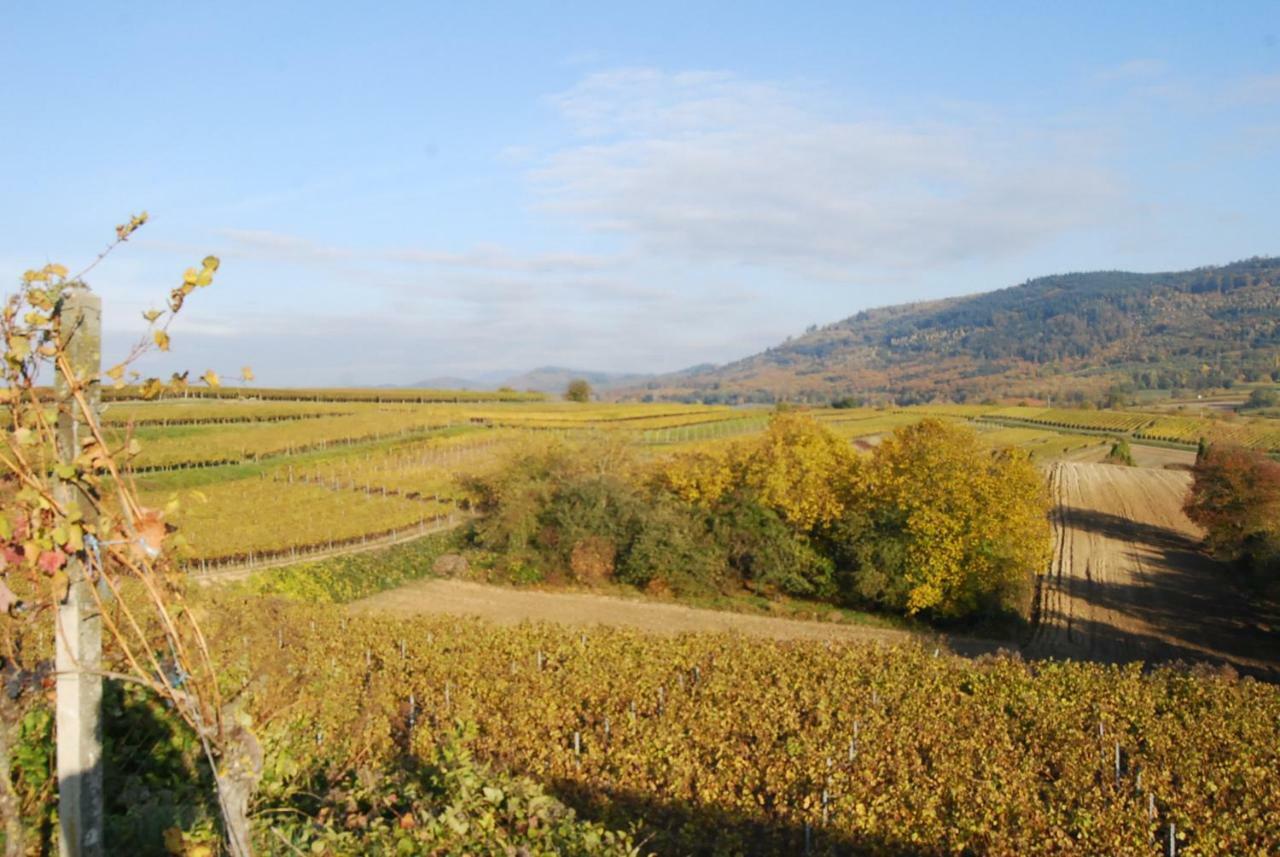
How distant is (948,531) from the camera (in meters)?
27.6

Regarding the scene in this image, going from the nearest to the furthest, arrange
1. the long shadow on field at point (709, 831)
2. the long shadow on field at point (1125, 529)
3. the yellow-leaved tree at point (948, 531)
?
the long shadow on field at point (709, 831) < the yellow-leaved tree at point (948, 531) < the long shadow on field at point (1125, 529)

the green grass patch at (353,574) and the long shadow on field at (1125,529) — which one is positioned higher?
the green grass patch at (353,574)

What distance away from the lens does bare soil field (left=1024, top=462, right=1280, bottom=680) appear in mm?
24062

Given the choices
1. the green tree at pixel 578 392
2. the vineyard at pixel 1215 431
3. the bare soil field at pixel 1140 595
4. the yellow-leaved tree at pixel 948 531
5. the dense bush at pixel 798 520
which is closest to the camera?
the bare soil field at pixel 1140 595

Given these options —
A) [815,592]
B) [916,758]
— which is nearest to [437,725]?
[916,758]

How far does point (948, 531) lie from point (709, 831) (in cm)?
2132

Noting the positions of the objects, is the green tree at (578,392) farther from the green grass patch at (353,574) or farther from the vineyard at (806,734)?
the vineyard at (806,734)

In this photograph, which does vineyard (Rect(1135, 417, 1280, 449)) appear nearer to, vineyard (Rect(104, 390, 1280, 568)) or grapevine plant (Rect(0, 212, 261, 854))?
vineyard (Rect(104, 390, 1280, 568))

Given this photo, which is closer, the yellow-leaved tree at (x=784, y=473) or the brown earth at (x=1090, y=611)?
the brown earth at (x=1090, y=611)

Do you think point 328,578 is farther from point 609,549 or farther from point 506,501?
point 609,549

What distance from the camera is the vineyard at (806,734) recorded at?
8312 mm

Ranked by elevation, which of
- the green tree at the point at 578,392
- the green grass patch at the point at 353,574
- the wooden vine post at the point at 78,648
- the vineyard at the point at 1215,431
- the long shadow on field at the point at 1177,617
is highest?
the green tree at the point at 578,392

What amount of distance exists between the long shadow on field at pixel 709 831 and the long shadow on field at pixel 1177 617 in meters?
16.5

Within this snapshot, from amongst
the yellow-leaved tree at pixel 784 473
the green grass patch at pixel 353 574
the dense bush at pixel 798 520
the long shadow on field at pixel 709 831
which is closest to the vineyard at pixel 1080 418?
the yellow-leaved tree at pixel 784 473
